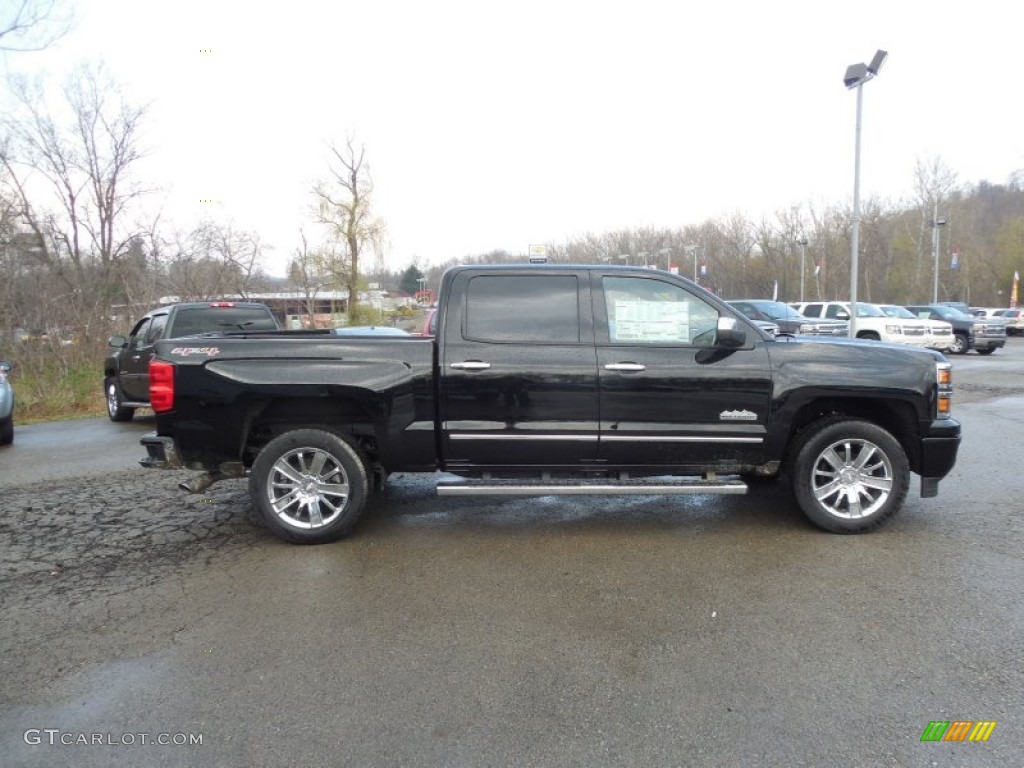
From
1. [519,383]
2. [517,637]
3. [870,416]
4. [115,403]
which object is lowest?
[517,637]

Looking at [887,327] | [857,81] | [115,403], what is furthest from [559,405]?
[887,327]

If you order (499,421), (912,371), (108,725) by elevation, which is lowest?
(108,725)

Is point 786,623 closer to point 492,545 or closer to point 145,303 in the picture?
point 492,545

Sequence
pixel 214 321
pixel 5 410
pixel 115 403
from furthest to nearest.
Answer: pixel 115 403 → pixel 214 321 → pixel 5 410

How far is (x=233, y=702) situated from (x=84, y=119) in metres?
28.2

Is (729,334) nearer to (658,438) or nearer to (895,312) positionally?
(658,438)

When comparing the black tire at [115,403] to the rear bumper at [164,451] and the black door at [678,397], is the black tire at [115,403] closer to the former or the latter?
the rear bumper at [164,451]

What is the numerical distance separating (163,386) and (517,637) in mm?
3158

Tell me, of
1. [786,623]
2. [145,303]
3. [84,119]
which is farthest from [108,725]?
[84,119]

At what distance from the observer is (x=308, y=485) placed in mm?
4879

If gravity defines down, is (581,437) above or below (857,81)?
below

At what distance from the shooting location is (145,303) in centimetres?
1977

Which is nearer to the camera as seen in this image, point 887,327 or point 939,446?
point 939,446

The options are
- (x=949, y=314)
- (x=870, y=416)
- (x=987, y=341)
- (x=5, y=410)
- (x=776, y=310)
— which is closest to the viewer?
(x=870, y=416)
